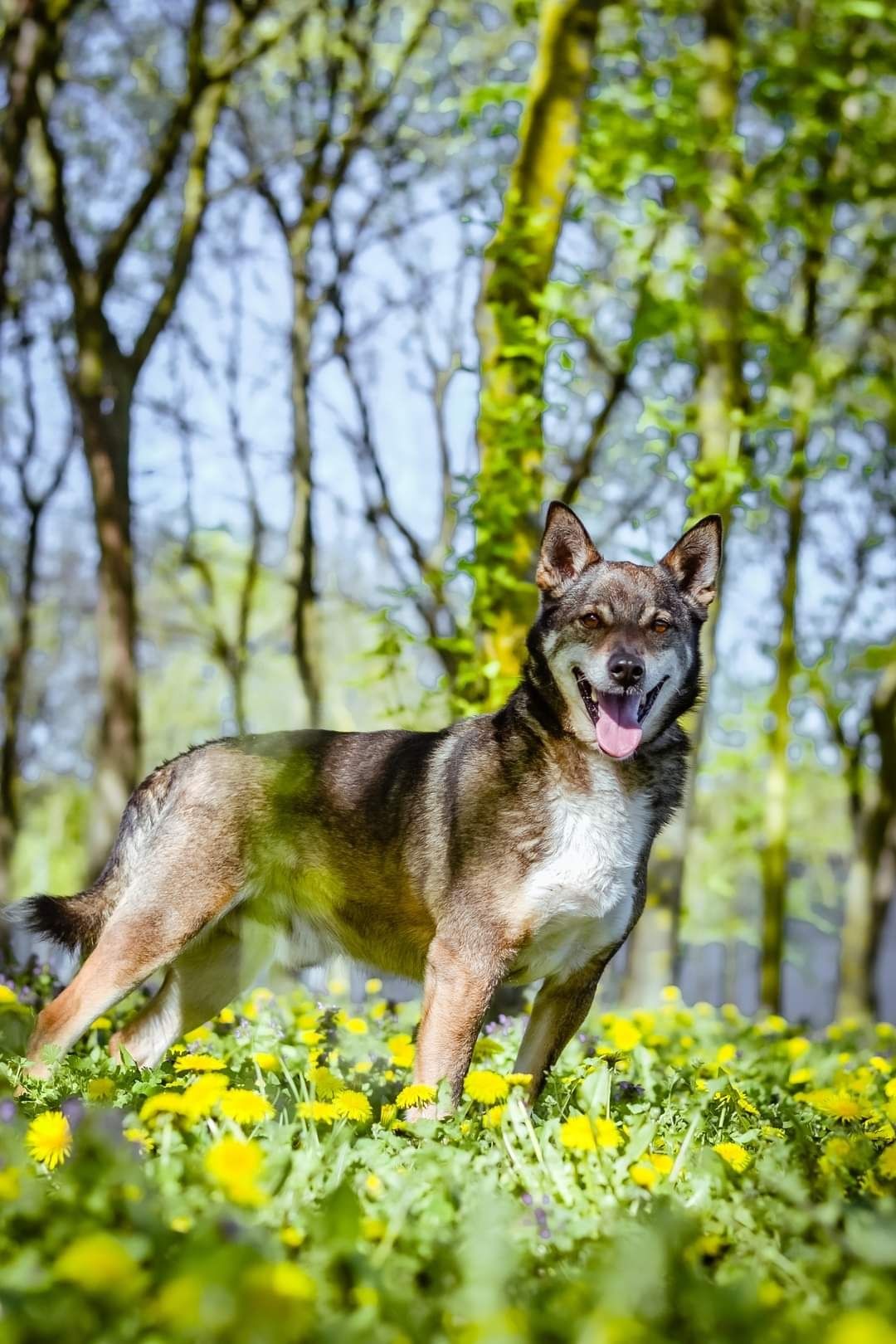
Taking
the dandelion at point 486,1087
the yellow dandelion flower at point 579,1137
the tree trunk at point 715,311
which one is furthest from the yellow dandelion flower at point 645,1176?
the tree trunk at point 715,311

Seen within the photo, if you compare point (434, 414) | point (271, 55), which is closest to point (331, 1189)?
point (434, 414)

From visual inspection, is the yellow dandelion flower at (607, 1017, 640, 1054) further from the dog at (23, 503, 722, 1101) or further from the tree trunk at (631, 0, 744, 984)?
the tree trunk at (631, 0, 744, 984)

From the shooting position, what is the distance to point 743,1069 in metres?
5.82

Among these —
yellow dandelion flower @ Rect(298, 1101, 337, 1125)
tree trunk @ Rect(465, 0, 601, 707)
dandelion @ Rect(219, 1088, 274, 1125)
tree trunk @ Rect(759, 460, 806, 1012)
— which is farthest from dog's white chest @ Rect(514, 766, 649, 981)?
tree trunk @ Rect(759, 460, 806, 1012)

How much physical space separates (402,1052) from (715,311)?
25.0ft

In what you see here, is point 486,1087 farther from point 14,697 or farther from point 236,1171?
point 14,697

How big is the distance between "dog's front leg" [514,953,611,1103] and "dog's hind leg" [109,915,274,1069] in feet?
3.85

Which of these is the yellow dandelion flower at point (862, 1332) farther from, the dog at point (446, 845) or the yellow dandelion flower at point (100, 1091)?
the dog at point (446, 845)

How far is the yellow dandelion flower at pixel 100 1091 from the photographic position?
12.4 ft

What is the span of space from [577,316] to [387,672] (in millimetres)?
2496

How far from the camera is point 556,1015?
4844 mm

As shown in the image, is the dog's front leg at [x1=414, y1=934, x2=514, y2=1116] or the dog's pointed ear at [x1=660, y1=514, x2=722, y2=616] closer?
the dog's front leg at [x1=414, y1=934, x2=514, y2=1116]

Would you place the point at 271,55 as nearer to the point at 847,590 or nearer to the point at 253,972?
the point at 847,590

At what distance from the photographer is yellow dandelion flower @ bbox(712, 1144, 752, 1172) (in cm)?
326
